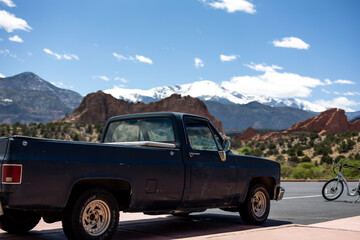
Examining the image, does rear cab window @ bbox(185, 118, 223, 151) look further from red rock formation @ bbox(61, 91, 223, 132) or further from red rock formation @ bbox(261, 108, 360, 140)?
red rock formation @ bbox(261, 108, 360, 140)

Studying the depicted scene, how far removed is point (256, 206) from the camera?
32.0ft

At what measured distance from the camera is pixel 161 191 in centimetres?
754

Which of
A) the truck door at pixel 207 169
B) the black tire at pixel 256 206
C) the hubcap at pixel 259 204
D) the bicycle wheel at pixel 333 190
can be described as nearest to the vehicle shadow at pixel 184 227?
the black tire at pixel 256 206

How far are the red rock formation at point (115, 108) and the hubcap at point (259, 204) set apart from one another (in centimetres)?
11520

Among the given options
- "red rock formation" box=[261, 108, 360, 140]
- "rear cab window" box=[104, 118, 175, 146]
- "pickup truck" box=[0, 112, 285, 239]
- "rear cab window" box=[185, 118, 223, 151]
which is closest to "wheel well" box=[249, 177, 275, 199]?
"pickup truck" box=[0, 112, 285, 239]

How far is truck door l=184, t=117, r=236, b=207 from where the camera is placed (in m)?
8.15

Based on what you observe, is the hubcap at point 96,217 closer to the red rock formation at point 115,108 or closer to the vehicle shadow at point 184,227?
the vehicle shadow at point 184,227

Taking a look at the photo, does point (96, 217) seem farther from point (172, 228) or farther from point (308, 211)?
point (308, 211)

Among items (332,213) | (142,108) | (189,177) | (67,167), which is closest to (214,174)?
(189,177)

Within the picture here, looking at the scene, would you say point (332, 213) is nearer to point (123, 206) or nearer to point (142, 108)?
point (123, 206)

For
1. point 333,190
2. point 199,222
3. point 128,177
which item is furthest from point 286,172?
point 128,177

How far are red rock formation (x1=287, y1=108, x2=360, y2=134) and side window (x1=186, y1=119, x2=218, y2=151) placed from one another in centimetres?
12898

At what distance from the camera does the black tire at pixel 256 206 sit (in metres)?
9.41

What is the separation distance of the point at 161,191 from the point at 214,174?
133 cm
